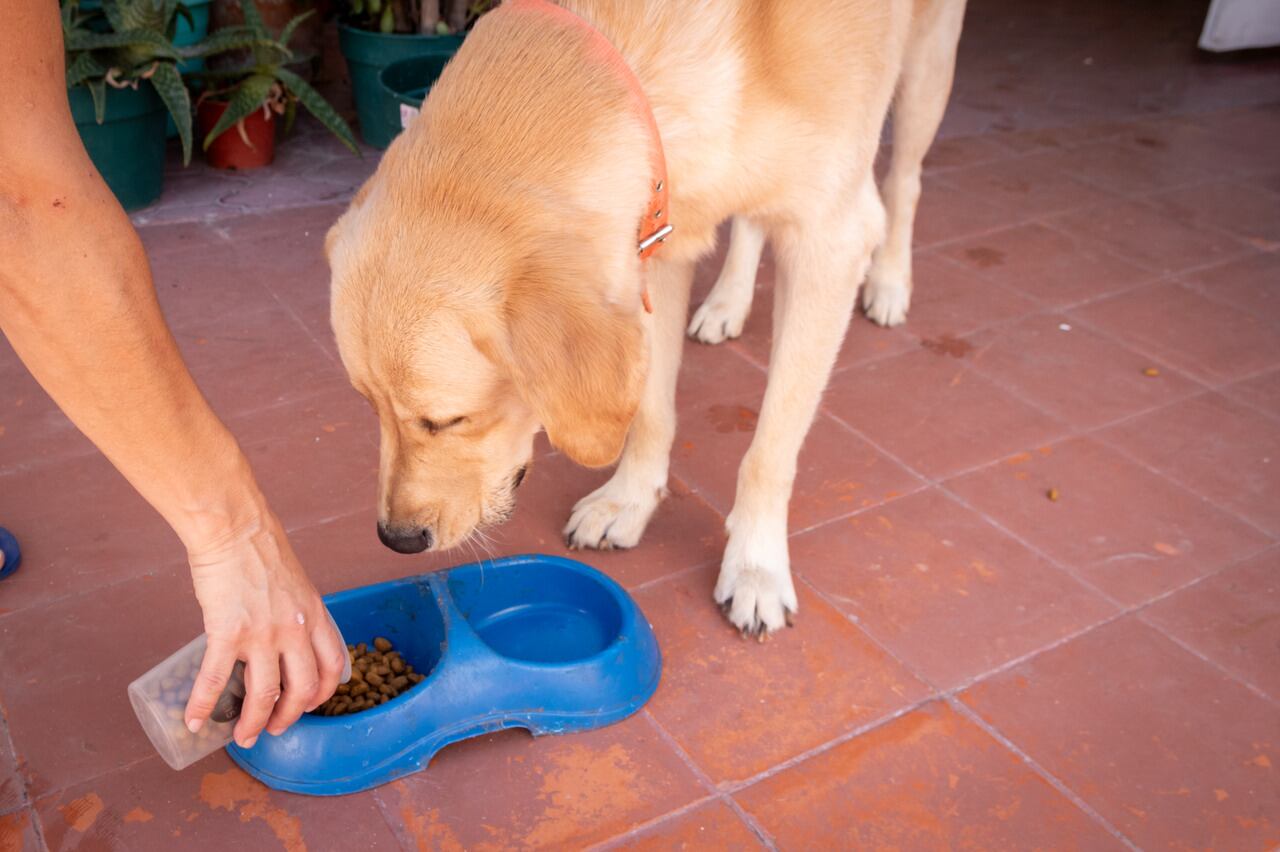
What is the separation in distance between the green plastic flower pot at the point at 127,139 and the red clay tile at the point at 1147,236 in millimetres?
3446

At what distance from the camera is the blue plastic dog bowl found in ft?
6.28

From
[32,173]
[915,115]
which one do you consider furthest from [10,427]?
[915,115]

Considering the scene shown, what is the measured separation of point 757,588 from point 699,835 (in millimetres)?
599

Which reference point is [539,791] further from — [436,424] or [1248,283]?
[1248,283]

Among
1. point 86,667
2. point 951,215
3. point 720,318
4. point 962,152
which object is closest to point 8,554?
point 86,667

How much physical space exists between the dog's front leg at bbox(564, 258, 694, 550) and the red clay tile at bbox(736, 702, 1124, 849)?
0.77m

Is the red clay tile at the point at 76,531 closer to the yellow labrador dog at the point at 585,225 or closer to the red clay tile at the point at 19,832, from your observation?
the red clay tile at the point at 19,832

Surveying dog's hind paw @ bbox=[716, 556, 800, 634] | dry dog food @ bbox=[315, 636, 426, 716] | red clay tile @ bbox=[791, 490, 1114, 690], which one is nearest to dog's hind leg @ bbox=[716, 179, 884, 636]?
dog's hind paw @ bbox=[716, 556, 800, 634]

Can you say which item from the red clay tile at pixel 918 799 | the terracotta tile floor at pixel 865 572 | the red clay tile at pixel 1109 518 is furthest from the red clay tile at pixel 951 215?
the red clay tile at pixel 918 799

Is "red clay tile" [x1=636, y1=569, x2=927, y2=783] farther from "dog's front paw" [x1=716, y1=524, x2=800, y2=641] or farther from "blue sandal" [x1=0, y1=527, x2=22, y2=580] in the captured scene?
"blue sandal" [x1=0, y1=527, x2=22, y2=580]

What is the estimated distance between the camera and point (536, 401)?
1.75 metres

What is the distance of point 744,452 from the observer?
3.02 metres

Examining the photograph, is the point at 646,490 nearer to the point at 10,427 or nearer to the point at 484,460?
the point at 484,460

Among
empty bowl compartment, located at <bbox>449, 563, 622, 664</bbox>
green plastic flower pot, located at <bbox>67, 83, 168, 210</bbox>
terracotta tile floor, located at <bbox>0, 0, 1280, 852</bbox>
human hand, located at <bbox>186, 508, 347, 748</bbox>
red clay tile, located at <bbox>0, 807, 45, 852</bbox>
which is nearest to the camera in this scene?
human hand, located at <bbox>186, 508, 347, 748</bbox>
